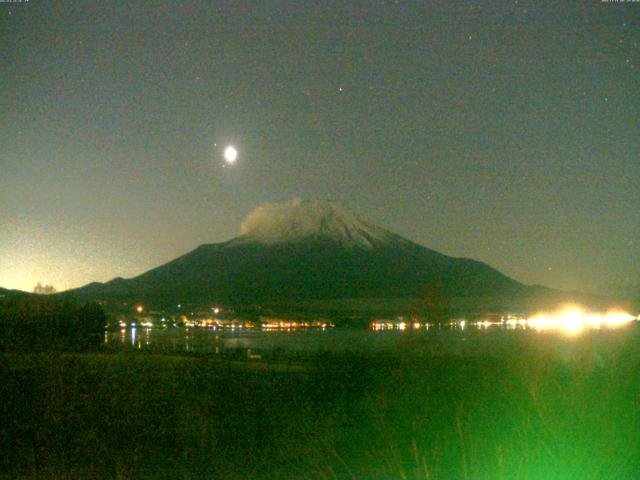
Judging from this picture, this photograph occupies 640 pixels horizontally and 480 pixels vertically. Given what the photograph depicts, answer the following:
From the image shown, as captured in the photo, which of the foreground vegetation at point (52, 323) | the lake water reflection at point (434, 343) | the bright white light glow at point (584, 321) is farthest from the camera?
the bright white light glow at point (584, 321)

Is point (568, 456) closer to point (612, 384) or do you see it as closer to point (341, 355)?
point (612, 384)

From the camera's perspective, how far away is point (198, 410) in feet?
45.9

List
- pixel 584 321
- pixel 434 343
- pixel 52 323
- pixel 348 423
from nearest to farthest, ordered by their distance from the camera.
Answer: pixel 348 423, pixel 434 343, pixel 52 323, pixel 584 321

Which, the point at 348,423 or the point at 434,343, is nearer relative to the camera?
the point at 348,423

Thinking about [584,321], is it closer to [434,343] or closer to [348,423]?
[434,343]

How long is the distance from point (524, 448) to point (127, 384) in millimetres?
11382

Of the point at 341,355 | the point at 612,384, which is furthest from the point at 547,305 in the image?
the point at 612,384

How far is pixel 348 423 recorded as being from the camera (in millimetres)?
12891

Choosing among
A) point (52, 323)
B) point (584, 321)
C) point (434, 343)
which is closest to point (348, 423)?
point (434, 343)

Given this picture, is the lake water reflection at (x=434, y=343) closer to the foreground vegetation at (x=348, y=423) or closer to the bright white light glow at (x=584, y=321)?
the bright white light glow at (x=584, y=321)

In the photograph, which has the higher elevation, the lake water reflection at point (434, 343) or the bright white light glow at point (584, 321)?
the bright white light glow at point (584, 321)

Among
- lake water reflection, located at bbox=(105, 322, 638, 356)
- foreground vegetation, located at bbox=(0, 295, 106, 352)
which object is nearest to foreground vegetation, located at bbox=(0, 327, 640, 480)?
lake water reflection, located at bbox=(105, 322, 638, 356)

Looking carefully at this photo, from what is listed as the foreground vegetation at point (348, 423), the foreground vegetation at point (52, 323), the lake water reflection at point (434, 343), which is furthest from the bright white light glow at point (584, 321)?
the foreground vegetation at point (348, 423)

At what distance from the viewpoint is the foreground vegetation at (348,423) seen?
30.9ft
